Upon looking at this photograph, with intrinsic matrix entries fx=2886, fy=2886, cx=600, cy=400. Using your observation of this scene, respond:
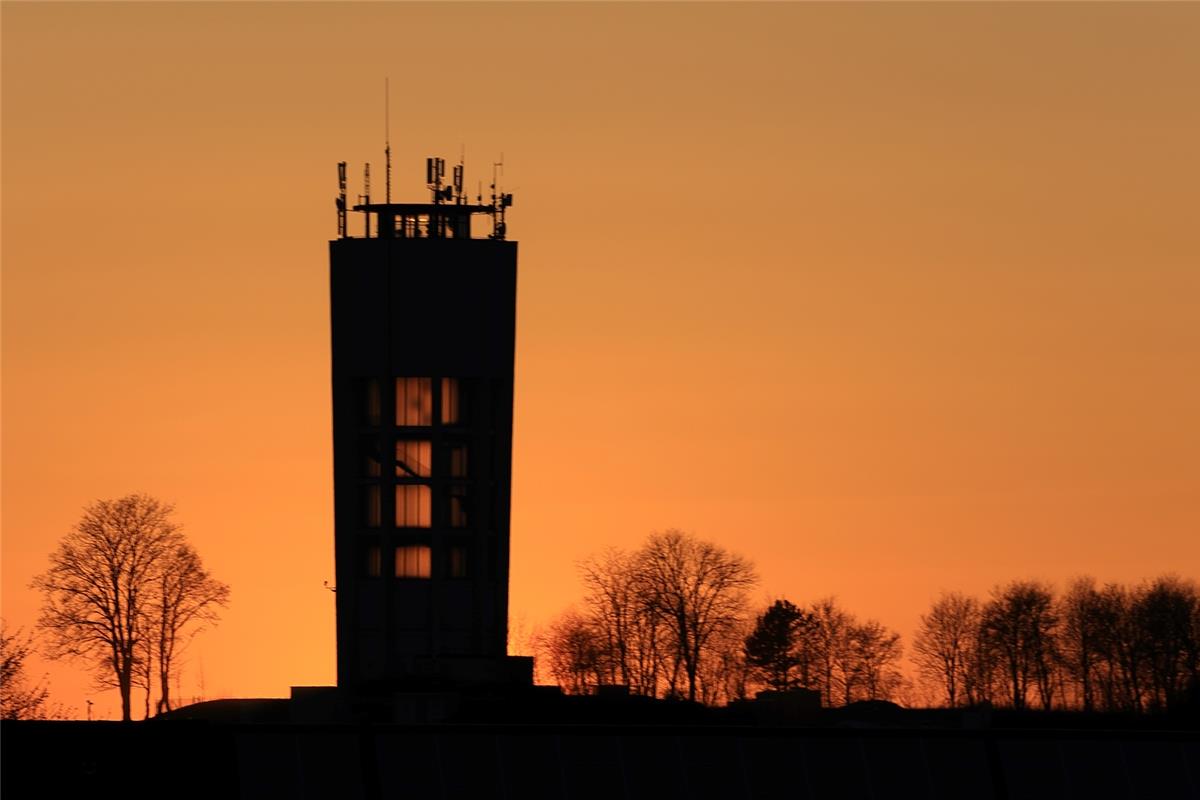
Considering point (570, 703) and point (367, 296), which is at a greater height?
point (367, 296)

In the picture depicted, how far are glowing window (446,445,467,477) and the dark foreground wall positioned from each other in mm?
75058

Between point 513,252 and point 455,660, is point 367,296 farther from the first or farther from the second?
point 455,660

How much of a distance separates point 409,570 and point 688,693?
4186 centimetres

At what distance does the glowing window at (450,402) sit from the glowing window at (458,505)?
11.6ft

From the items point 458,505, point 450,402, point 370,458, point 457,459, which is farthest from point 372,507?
point 450,402

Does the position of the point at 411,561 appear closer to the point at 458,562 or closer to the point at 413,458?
the point at 458,562

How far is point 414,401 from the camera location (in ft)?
488

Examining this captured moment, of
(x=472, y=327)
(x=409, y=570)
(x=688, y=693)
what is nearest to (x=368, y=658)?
(x=409, y=570)

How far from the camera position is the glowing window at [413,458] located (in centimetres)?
14875

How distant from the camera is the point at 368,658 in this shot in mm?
148750

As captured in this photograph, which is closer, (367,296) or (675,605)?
(367,296)

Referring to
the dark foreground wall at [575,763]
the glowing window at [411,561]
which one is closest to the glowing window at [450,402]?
the glowing window at [411,561]

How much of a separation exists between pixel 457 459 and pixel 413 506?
3353 millimetres

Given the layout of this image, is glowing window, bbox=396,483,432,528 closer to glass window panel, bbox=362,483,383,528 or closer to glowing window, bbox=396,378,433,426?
glass window panel, bbox=362,483,383,528
